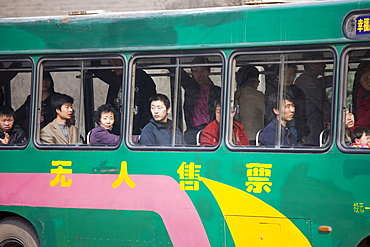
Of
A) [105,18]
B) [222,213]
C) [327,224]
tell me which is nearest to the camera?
[327,224]

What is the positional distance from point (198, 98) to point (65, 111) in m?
1.59

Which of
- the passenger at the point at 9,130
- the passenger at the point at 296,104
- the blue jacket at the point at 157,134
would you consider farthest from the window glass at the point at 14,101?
the passenger at the point at 296,104

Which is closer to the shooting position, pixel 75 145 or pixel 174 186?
pixel 174 186

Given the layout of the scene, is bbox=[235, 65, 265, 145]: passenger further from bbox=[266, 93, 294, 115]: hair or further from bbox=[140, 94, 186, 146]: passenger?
bbox=[140, 94, 186, 146]: passenger

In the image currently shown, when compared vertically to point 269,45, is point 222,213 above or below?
below

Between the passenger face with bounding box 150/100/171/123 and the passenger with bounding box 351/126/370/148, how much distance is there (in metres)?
1.95

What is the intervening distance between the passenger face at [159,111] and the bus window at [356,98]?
6.13ft

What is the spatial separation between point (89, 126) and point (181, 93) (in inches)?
44.7

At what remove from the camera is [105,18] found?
264 inches

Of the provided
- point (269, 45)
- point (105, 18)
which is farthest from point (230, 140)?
point (105, 18)

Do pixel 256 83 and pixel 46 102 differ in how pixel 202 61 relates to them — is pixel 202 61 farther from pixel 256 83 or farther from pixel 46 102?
pixel 46 102

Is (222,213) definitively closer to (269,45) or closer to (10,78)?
(269,45)

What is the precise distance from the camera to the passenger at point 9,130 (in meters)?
7.01

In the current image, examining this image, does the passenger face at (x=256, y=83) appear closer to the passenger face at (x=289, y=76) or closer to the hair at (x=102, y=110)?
the passenger face at (x=289, y=76)
